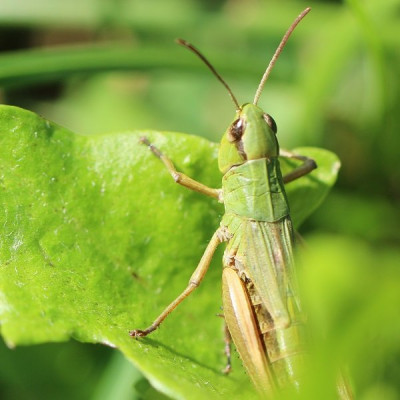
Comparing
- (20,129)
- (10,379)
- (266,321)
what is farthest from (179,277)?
(10,379)

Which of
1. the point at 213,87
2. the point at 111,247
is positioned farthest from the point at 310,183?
the point at 213,87

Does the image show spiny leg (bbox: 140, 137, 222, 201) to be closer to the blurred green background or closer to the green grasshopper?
the green grasshopper

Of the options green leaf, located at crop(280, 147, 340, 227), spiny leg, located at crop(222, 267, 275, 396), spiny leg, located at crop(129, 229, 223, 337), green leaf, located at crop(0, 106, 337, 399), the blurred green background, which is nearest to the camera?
green leaf, located at crop(0, 106, 337, 399)

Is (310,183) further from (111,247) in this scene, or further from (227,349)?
(111,247)

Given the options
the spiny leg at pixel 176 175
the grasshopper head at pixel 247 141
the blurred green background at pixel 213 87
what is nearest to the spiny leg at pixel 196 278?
the spiny leg at pixel 176 175

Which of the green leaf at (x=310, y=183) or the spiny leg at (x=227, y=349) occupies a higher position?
the green leaf at (x=310, y=183)

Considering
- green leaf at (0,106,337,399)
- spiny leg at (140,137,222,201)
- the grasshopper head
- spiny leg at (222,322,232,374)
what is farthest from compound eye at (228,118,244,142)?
→ spiny leg at (222,322,232,374)

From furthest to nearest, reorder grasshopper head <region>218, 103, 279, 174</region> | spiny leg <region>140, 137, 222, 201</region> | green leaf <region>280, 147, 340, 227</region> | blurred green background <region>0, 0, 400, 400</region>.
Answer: blurred green background <region>0, 0, 400, 400</region>
green leaf <region>280, 147, 340, 227</region>
grasshopper head <region>218, 103, 279, 174</region>
spiny leg <region>140, 137, 222, 201</region>

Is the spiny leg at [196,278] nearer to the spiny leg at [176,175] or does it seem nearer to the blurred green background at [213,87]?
the spiny leg at [176,175]
